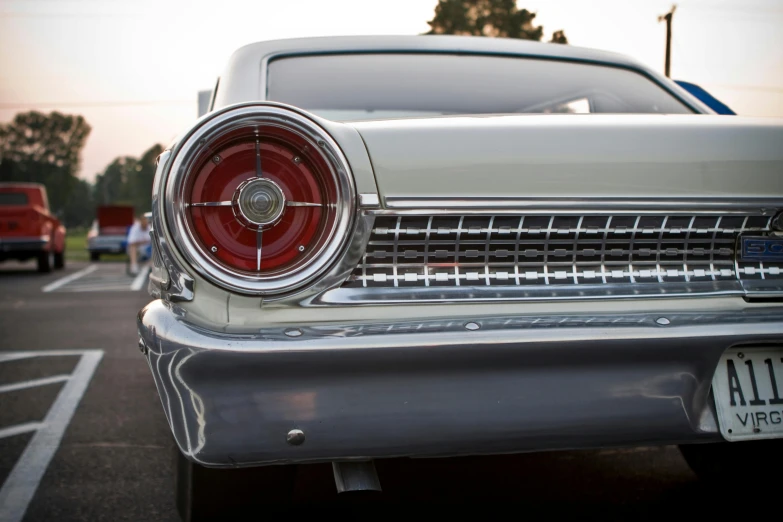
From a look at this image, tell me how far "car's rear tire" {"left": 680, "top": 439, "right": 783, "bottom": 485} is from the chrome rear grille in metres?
0.64

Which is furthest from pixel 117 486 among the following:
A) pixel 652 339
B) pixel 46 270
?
pixel 46 270

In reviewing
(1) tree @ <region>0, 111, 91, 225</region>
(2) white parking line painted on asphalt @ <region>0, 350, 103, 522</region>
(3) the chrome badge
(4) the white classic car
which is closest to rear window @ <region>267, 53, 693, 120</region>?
(4) the white classic car

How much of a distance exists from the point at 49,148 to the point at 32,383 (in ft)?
355

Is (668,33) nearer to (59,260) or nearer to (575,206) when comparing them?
(59,260)

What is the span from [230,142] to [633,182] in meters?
0.90

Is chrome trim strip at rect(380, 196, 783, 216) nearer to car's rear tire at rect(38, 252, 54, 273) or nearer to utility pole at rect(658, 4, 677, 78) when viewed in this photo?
car's rear tire at rect(38, 252, 54, 273)

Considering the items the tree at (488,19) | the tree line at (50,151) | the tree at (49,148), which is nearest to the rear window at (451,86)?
the tree at (488,19)

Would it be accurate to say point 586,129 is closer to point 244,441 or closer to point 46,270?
point 244,441

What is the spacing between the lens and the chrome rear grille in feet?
5.98

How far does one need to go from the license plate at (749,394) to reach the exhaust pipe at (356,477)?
0.78 meters

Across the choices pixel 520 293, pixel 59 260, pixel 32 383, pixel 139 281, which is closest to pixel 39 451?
pixel 32 383

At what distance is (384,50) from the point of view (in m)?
3.04

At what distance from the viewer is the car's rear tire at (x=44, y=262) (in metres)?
17.3

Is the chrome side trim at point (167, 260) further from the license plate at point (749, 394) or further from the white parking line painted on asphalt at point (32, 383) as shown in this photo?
the white parking line painted on asphalt at point (32, 383)
